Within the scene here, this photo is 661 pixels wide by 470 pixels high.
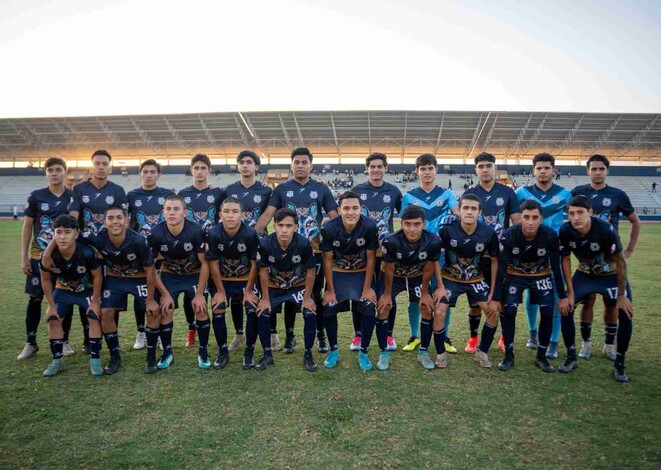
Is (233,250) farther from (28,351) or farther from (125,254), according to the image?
(28,351)

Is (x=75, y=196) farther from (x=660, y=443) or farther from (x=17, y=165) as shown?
(x=17, y=165)

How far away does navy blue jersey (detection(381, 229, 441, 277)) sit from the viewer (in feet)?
14.1

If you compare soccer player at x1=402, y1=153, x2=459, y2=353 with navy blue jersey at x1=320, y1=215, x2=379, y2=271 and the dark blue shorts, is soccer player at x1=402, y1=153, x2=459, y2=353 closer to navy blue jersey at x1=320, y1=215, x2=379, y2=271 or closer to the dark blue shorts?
navy blue jersey at x1=320, y1=215, x2=379, y2=271

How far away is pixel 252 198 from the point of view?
5.23 m

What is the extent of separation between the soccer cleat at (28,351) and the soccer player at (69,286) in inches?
22.4

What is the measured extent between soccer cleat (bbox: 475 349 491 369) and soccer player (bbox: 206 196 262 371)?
2.33 metres

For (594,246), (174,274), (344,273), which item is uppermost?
(594,246)

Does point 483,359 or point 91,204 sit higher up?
point 91,204

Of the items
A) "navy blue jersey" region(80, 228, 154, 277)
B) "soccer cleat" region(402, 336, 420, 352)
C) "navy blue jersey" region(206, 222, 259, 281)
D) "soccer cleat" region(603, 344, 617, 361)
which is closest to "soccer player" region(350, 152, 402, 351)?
"soccer cleat" region(402, 336, 420, 352)

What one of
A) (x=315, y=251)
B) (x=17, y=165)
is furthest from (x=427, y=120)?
(x=17, y=165)

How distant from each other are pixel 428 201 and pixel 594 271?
6.66 ft

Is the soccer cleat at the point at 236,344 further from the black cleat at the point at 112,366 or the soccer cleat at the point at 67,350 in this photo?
the soccer cleat at the point at 67,350

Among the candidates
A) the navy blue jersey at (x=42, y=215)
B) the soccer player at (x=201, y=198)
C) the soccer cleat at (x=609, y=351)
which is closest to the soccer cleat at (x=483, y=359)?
the soccer cleat at (x=609, y=351)

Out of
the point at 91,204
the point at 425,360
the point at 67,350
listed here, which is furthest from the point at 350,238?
the point at 67,350
